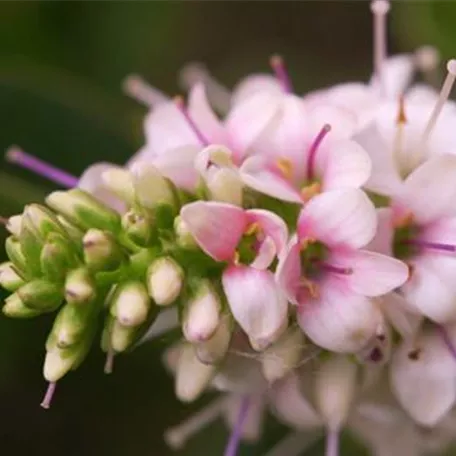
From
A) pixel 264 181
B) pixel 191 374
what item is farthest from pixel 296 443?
pixel 264 181

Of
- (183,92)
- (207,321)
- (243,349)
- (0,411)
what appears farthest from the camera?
(183,92)

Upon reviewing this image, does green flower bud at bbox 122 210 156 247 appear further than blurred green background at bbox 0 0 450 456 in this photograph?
No

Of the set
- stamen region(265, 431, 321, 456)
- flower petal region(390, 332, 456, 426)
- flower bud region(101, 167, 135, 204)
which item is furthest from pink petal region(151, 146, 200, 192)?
stamen region(265, 431, 321, 456)

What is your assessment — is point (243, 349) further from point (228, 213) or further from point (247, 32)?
point (247, 32)

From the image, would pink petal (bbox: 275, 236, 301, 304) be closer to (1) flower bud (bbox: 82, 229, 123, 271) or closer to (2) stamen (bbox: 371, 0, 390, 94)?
(1) flower bud (bbox: 82, 229, 123, 271)

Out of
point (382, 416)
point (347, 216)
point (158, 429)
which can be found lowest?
point (158, 429)

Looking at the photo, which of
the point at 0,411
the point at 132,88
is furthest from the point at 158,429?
the point at 132,88

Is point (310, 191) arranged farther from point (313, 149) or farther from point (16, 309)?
point (16, 309)

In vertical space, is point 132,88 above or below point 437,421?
above
